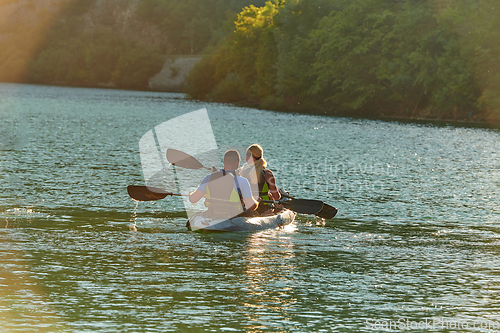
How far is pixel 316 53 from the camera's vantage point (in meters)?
81.6

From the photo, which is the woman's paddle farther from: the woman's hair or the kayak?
the kayak

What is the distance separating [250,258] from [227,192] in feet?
6.42

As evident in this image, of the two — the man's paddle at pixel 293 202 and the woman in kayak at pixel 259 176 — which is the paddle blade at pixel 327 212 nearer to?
the man's paddle at pixel 293 202

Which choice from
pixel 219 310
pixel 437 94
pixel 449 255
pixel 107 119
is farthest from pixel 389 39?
pixel 219 310

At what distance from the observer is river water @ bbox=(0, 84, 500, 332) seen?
33.0 ft

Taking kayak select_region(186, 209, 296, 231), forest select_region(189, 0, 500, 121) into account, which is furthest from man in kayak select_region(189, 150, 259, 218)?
forest select_region(189, 0, 500, 121)

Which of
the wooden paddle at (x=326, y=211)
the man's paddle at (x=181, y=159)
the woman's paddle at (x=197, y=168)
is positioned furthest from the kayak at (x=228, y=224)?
the wooden paddle at (x=326, y=211)

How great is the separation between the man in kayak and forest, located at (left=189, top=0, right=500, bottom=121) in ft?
188

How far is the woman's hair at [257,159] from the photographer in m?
15.5

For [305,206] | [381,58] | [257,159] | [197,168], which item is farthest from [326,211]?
[381,58]

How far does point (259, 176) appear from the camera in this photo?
16.0 meters

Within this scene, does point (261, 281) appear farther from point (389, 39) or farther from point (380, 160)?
point (389, 39)

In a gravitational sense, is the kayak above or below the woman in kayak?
below

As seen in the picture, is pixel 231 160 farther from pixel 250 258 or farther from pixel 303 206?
pixel 303 206
